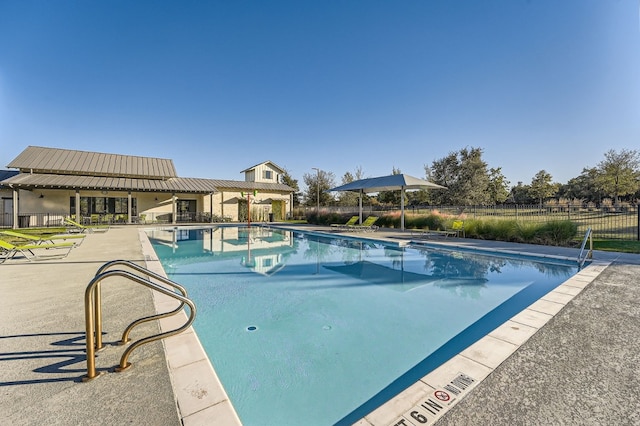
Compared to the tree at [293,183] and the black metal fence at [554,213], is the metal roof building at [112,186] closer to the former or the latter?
the tree at [293,183]

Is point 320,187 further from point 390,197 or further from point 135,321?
point 135,321

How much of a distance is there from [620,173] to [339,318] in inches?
1832

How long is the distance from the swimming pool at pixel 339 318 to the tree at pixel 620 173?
3846 cm

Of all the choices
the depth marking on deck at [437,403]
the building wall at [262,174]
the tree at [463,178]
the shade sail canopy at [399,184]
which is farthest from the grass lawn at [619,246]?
the building wall at [262,174]

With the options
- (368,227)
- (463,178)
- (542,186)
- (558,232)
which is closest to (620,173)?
(542,186)

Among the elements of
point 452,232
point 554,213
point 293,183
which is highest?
point 293,183

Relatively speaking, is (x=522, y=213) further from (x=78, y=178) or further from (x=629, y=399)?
(x=78, y=178)

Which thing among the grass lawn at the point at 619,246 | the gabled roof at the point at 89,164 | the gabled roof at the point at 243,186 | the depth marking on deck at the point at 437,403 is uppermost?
the gabled roof at the point at 89,164

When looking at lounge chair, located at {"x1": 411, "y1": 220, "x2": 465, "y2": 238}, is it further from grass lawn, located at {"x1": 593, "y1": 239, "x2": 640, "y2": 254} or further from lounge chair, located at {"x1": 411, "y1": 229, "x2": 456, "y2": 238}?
grass lawn, located at {"x1": 593, "y1": 239, "x2": 640, "y2": 254}

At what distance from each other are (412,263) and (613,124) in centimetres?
1716

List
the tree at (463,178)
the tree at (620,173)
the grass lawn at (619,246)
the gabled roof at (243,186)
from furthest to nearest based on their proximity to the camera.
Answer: the tree at (463,178)
the tree at (620,173)
the gabled roof at (243,186)
the grass lawn at (619,246)

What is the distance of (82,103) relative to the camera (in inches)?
645

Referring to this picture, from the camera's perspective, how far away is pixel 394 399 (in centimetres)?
215

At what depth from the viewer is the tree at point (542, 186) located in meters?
48.7
